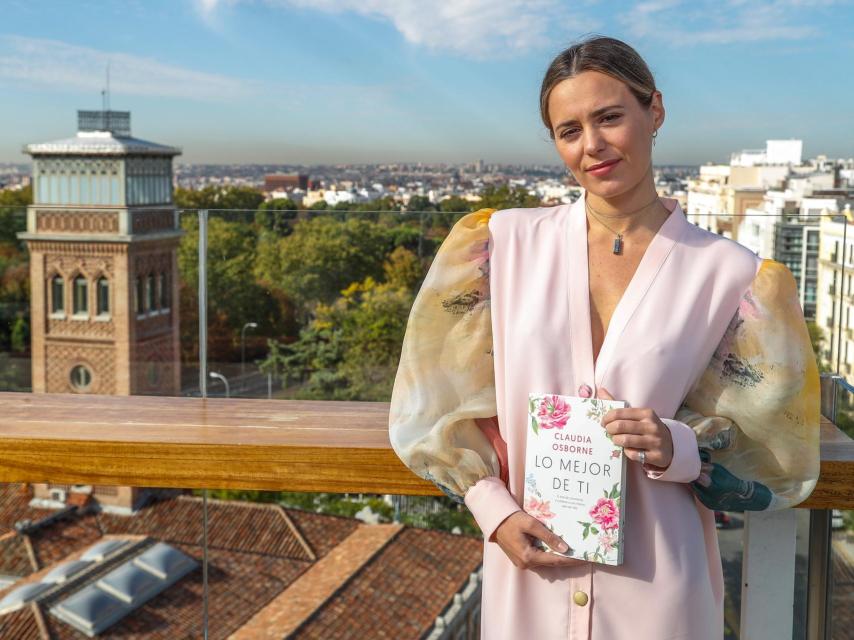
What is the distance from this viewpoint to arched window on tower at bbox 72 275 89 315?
987 cm

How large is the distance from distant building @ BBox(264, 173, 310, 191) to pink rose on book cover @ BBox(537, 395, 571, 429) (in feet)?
117

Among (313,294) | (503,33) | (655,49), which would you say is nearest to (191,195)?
(503,33)

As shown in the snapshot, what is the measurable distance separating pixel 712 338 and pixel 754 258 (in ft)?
0.31

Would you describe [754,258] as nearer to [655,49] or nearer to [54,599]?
[655,49]

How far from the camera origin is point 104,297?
727 cm

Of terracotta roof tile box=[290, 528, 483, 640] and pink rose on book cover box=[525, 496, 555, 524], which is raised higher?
pink rose on book cover box=[525, 496, 555, 524]

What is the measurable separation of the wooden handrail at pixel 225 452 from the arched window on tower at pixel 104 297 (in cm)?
552

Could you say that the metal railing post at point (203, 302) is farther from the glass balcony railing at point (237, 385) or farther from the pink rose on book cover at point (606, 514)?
the pink rose on book cover at point (606, 514)

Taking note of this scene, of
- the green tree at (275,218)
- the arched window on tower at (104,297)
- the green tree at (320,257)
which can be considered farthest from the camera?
the arched window on tower at (104,297)

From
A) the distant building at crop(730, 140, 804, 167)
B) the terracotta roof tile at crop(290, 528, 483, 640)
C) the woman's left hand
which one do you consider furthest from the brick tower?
the distant building at crop(730, 140, 804, 167)

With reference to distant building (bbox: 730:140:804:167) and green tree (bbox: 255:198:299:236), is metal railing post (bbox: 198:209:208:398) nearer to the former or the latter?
green tree (bbox: 255:198:299:236)

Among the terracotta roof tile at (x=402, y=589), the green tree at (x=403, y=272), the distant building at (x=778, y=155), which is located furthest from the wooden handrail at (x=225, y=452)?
the distant building at (x=778, y=155)

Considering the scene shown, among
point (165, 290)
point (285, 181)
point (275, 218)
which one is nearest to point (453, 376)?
point (275, 218)

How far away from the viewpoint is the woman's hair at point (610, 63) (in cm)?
101
